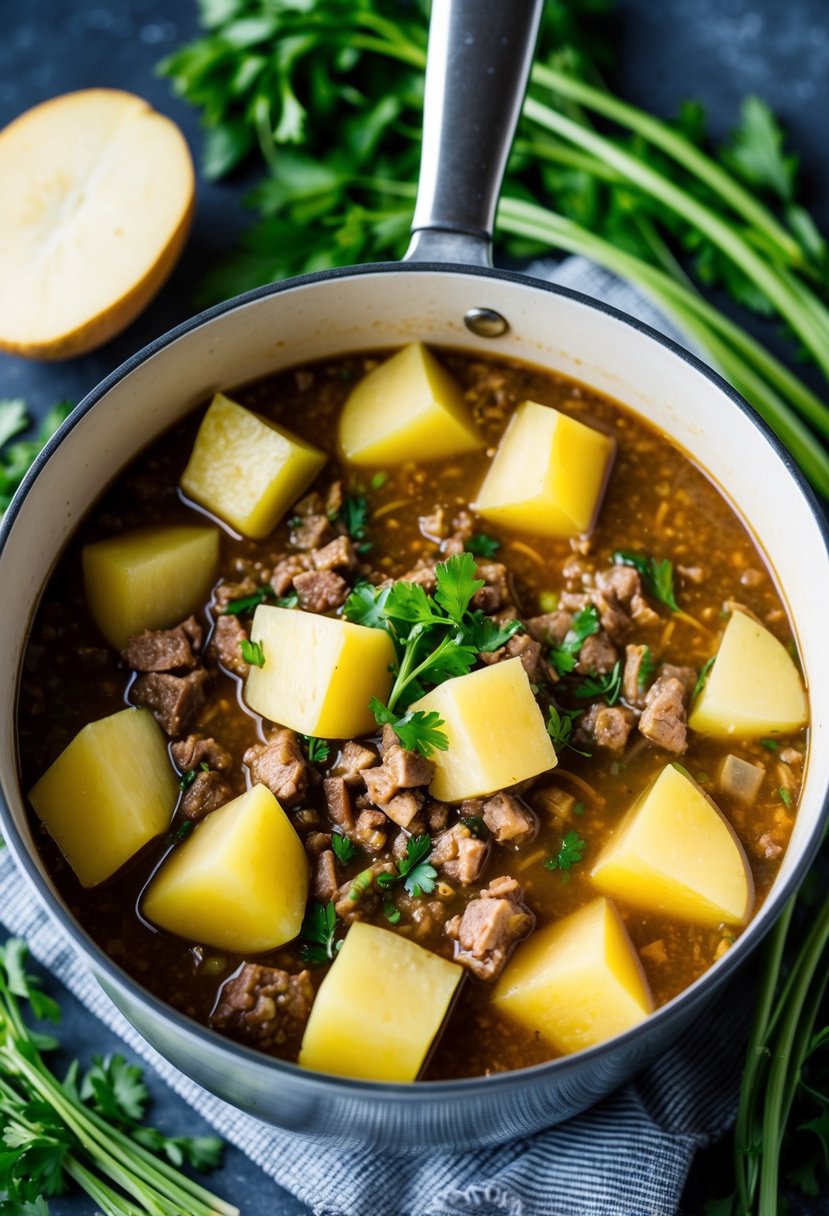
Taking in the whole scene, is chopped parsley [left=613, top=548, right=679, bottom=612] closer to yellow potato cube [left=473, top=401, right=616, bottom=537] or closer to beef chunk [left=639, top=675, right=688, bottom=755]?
yellow potato cube [left=473, top=401, right=616, bottom=537]

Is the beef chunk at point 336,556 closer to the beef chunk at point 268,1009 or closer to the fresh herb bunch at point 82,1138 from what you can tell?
the beef chunk at point 268,1009

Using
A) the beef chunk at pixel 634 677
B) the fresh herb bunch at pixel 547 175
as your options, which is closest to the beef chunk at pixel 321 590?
the beef chunk at pixel 634 677

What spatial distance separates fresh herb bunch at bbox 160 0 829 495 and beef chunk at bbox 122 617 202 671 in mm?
1428

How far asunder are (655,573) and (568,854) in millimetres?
826

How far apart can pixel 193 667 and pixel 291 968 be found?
0.82 m

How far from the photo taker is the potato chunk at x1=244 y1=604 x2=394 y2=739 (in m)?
3.28

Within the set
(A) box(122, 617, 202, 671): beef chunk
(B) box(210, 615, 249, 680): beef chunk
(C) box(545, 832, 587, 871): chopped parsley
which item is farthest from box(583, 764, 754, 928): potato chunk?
(A) box(122, 617, 202, 671): beef chunk


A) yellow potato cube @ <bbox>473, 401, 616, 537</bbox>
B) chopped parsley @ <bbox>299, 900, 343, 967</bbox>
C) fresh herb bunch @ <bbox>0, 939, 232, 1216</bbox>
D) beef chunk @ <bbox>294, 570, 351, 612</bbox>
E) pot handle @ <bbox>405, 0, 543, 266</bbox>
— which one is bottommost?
fresh herb bunch @ <bbox>0, 939, 232, 1216</bbox>

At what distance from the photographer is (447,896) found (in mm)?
3213

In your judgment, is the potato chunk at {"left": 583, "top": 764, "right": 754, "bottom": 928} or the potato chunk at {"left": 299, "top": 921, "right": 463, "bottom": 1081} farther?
the potato chunk at {"left": 583, "top": 764, "right": 754, "bottom": 928}

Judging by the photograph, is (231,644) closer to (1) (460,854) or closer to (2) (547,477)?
(1) (460,854)

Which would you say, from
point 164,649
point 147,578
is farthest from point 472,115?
point 164,649

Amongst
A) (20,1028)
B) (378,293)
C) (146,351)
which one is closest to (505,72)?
(378,293)

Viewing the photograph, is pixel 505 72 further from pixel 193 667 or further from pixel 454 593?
pixel 193 667
